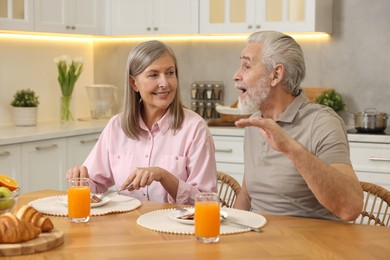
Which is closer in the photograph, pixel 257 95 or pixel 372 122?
pixel 257 95

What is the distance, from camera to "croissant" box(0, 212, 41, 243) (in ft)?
6.25

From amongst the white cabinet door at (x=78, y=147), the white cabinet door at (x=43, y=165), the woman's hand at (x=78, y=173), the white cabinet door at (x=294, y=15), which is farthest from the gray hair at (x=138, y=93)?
the white cabinet door at (x=294, y=15)

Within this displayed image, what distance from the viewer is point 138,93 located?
3033 mm

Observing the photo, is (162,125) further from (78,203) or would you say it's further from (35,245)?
(35,245)

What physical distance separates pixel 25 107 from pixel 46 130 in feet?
1.26

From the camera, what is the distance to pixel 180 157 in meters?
2.89

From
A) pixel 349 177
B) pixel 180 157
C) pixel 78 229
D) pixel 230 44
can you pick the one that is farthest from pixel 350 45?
pixel 78 229

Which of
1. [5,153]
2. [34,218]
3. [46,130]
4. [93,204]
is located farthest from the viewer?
[46,130]

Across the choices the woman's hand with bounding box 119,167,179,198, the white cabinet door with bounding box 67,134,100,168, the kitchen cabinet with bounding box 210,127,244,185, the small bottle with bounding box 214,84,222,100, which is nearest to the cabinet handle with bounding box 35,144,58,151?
the white cabinet door with bounding box 67,134,100,168

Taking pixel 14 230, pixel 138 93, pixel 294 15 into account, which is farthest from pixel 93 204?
pixel 294 15

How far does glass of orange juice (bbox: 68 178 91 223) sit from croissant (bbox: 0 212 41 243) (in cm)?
29

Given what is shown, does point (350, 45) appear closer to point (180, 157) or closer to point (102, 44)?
point (102, 44)

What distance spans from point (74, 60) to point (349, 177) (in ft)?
10.9

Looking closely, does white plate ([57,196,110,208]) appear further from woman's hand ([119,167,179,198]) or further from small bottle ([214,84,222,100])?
small bottle ([214,84,222,100])
